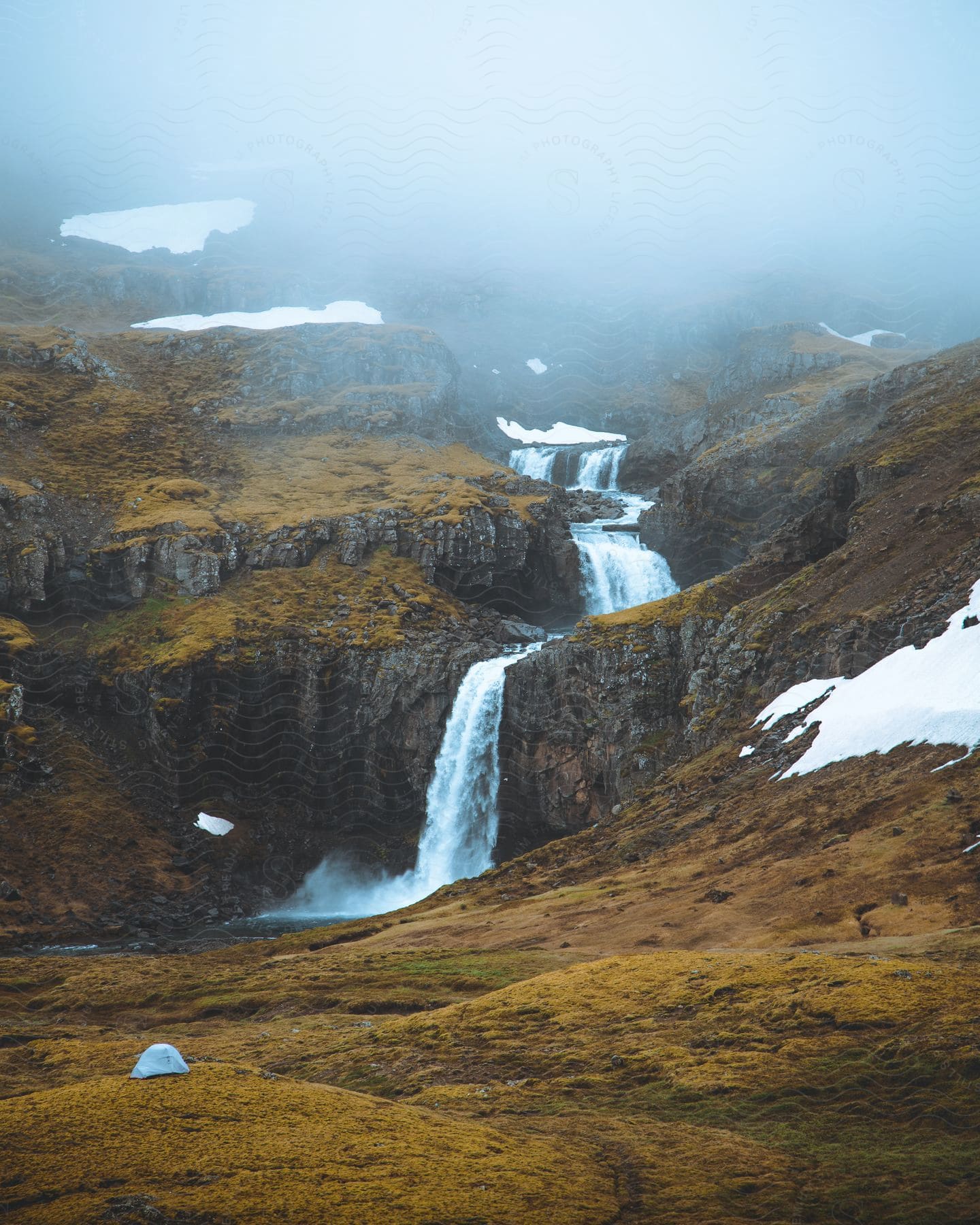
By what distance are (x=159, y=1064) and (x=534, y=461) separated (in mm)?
141182

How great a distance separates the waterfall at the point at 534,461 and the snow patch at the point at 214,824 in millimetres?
85412

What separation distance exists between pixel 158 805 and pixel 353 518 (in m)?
40.0

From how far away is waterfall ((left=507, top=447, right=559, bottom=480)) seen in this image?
148m

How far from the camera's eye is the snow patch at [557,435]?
17875cm

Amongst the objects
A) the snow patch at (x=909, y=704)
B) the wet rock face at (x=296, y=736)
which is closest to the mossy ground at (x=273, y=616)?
the wet rock face at (x=296, y=736)

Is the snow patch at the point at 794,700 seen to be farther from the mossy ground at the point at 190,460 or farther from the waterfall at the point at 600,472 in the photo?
the waterfall at the point at 600,472

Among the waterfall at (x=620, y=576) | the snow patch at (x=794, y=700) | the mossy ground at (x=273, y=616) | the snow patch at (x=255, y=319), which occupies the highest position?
the snow patch at (x=255, y=319)

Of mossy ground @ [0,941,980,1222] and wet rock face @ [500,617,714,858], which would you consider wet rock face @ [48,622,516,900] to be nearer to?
wet rock face @ [500,617,714,858]

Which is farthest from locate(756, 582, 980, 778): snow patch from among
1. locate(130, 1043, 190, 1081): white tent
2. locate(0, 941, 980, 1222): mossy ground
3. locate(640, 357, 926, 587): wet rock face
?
locate(640, 357, 926, 587): wet rock face

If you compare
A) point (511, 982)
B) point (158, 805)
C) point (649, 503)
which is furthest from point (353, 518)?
point (511, 982)

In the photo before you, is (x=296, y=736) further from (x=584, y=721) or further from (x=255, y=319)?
(x=255, y=319)

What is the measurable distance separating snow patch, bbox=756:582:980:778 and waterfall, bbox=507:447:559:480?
343 ft

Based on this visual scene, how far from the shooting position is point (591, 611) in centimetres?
9962

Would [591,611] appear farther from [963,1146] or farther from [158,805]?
[963,1146]
